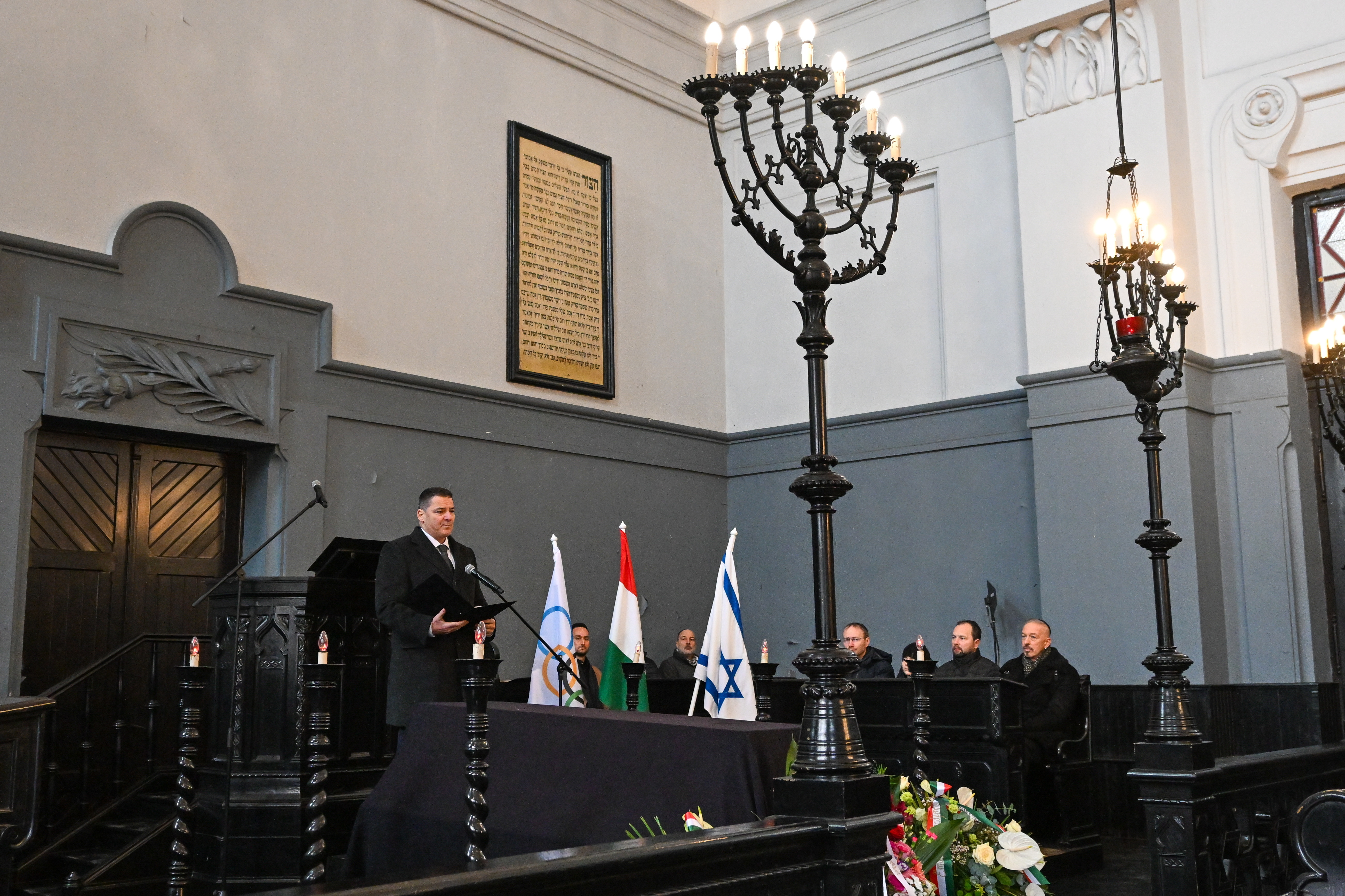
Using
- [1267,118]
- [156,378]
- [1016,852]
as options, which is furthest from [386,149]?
[1016,852]

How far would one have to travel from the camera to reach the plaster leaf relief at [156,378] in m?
7.40

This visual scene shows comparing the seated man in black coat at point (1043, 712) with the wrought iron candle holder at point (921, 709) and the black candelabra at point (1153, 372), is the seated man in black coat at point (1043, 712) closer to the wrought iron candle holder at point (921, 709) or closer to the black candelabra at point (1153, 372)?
the wrought iron candle holder at point (921, 709)

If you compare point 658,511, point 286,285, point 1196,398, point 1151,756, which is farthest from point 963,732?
point 286,285

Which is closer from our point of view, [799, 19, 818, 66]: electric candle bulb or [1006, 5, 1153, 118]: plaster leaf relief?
[799, 19, 818, 66]: electric candle bulb

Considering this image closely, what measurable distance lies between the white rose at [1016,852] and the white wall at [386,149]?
6237 mm

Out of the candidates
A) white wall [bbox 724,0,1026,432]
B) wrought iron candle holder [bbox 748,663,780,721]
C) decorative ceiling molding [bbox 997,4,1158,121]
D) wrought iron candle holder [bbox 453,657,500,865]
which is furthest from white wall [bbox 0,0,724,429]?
wrought iron candle holder [bbox 453,657,500,865]

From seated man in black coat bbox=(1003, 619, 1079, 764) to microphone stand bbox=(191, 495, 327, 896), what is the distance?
4.39 metres

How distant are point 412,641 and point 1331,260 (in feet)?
24.6

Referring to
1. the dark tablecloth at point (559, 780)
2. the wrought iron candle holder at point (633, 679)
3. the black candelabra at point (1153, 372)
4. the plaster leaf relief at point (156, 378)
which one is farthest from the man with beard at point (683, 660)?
the dark tablecloth at point (559, 780)

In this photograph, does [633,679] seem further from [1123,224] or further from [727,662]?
[1123,224]

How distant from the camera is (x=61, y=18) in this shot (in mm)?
7574

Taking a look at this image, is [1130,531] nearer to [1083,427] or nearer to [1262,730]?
[1083,427]

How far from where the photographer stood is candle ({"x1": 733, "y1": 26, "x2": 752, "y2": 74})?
3.72 meters

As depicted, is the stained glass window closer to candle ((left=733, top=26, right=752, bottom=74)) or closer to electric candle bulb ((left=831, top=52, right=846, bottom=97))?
candle ((left=733, top=26, right=752, bottom=74))
